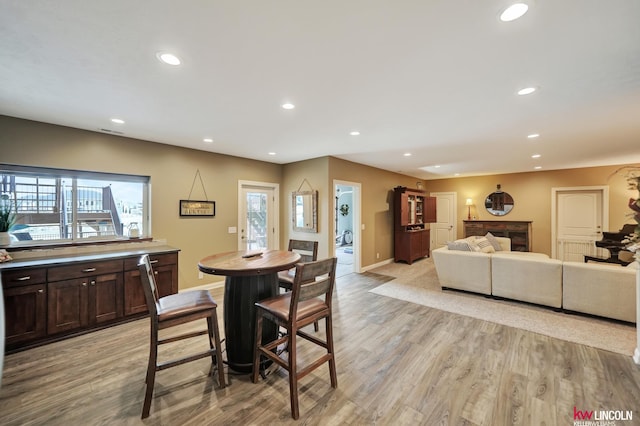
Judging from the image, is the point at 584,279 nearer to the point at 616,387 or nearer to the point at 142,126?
the point at 616,387

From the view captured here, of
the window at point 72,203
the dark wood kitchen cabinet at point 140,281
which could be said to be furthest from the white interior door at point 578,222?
the window at point 72,203

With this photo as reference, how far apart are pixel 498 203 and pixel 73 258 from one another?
9.36 m

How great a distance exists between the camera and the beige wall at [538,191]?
20.1 feet

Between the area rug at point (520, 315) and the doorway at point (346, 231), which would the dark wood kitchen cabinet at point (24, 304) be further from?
the doorway at point (346, 231)

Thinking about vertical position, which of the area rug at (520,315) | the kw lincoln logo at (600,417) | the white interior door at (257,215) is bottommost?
the kw lincoln logo at (600,417)

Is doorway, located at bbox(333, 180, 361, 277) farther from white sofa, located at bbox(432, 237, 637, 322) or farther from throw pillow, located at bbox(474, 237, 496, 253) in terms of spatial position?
throw pillow, located at bbox(474, 237, 496, 253)

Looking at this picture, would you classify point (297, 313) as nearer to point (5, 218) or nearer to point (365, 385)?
point (365, 385)

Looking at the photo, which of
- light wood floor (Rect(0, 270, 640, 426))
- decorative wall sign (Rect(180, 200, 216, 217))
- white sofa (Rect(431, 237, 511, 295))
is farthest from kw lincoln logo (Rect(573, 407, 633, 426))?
decorative wall sign (Rect(180, 200, 216, 217))

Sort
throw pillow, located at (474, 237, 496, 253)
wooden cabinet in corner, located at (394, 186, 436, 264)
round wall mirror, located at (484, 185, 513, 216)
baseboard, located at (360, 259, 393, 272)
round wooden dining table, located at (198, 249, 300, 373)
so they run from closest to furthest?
round wooden dining table, located at (198, 249, 300, 373)
throw pillow, located at (474, 237, 496, 253)
baseboard, located at (360, 259, 393, 272)
wooden cabinet in corner, located at (394, 186, 436, 264)
round wall mirror, located at (484, 185, 513, 216)

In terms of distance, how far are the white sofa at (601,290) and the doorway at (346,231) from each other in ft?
11.2

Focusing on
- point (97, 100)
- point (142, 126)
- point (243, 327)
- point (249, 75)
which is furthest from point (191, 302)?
point (142, 126)

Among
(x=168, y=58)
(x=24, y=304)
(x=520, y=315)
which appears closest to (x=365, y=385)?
(x=520, y=315)

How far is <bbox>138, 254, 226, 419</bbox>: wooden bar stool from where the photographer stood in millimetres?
1880

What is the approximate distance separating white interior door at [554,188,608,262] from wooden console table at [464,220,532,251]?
0.70m
